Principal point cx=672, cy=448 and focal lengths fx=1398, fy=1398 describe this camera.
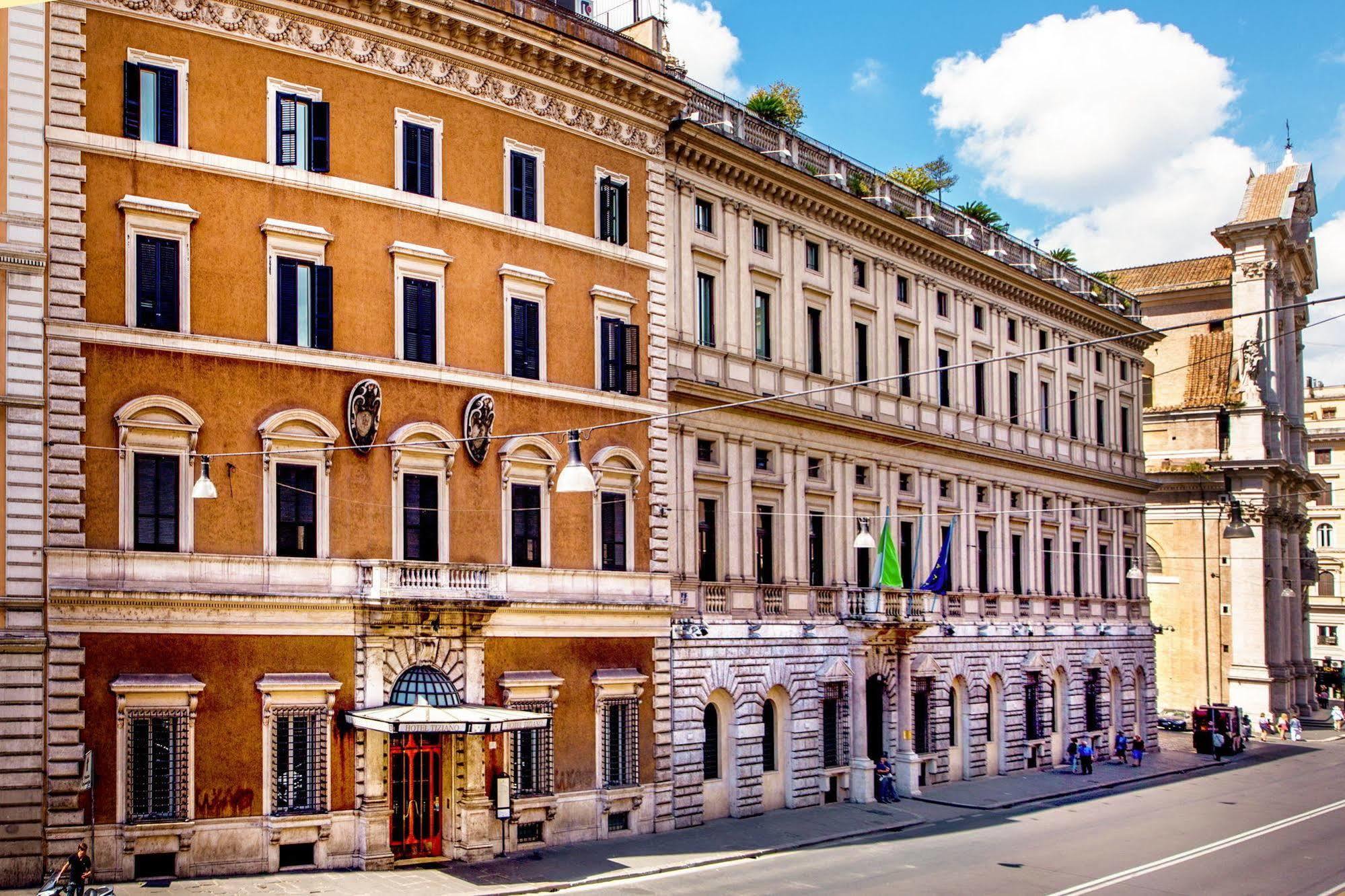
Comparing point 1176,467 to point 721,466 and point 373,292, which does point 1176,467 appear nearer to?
point 721,466

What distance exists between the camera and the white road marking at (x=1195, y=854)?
30.8 m

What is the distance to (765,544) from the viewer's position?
42688 millimetres

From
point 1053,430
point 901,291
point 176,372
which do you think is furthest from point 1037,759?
point 176,372

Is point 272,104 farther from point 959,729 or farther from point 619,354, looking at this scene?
point 959,729

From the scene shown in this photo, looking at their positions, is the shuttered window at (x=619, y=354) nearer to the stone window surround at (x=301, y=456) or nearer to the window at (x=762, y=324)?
the window at (x=762, y=324)

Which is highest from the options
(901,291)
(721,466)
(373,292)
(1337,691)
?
(901,291)

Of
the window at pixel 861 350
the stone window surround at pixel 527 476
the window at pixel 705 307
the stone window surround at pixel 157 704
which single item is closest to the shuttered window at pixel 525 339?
the stone window surround at pixel 527 476

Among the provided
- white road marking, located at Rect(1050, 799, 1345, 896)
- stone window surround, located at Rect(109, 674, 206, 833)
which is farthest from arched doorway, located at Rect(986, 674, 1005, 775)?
stone window surround, located at Rect(109, 674, 206, 833)

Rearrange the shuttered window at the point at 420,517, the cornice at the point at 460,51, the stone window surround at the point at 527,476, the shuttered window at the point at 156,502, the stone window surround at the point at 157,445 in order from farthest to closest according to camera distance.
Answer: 1. the stone window surround at the point at 527,476
2. the shuttered window at the point at 420,517
3. the cornice at the point at 460,51
4. the shuttered window at the point at 156,502
5. the stone window surround at the point at 157,445

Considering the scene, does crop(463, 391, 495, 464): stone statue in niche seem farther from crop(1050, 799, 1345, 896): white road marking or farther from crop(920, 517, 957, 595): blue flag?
crop(920, 517, 957, 595): blue flag

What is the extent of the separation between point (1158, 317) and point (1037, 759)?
44159mm

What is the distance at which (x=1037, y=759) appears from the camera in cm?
5506

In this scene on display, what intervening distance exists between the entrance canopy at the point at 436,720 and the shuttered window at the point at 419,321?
26.3 ft

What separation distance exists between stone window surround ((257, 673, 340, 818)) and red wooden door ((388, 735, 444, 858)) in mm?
1737
